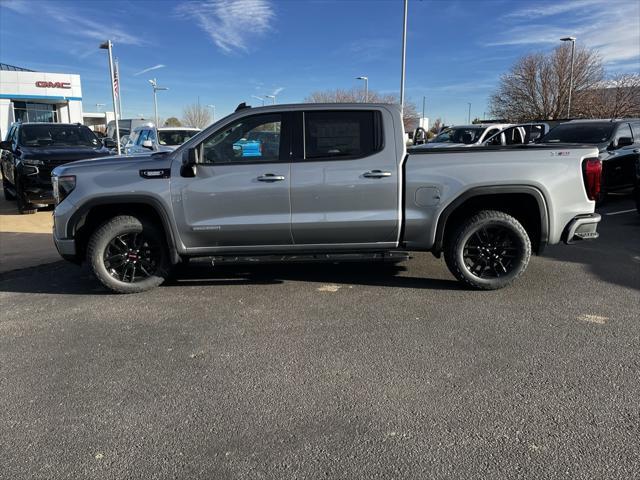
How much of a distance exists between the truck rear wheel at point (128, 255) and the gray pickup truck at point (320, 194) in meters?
0.01

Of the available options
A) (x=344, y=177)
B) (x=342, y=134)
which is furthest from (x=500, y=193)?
(x=342, y=134)

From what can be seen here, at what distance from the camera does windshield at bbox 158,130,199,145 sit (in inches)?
565

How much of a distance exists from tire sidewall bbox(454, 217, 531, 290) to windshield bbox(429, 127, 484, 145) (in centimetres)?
1036

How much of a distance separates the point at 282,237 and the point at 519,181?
95.3 inches

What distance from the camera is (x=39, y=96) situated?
41219 mm

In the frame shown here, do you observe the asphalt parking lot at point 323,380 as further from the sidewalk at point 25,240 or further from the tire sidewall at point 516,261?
the sidewalk at point 25,240

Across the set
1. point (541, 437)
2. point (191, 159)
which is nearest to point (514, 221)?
point (541, 437)

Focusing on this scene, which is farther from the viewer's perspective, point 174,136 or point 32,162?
point 174,136

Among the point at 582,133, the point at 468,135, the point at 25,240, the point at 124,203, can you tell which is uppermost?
the point at 468,135

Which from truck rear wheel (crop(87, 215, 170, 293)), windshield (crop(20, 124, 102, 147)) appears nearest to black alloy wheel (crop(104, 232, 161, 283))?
truck rear wheel (crop(87, 215, 170, 293))

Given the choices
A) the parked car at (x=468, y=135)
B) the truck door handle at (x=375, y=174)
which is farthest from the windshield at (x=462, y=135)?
the truck door handle at (x=375, y=174)

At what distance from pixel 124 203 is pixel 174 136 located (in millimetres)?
10211

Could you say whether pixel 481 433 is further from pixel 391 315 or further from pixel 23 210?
pixel 23 210

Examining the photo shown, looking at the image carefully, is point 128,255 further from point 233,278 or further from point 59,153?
point 59,153
